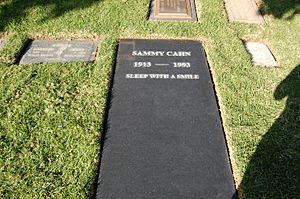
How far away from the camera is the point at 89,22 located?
662cm

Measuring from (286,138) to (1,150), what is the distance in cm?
397

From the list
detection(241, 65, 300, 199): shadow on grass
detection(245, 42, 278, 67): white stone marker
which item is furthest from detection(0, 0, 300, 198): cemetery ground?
detection(245, 42, 278, 67): white stone marker

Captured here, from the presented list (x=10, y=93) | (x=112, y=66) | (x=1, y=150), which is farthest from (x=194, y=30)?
(x=1, y=150)

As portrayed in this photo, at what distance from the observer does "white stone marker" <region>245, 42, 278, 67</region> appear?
6043 millimetres

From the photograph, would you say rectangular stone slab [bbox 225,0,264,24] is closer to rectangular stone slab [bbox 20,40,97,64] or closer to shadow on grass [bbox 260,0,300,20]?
shadow on grass [bbox 260,0,300,20]

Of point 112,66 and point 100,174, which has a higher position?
point 112,66

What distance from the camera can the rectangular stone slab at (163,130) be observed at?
421 centimetres

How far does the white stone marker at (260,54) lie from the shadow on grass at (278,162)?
92 centimetres

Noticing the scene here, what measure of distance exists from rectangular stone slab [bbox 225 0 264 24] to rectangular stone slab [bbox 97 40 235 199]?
4.88 ft

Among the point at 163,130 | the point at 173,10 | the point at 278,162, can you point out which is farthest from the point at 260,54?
the point at 163,130

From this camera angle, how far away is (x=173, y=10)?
7020mm

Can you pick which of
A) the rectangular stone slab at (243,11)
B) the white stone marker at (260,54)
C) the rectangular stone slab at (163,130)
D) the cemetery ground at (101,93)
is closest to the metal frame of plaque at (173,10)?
the cemetery ground at (101,93)

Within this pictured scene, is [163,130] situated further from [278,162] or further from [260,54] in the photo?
[260,54]

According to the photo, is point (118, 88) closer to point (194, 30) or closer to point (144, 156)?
point (144, 156)
